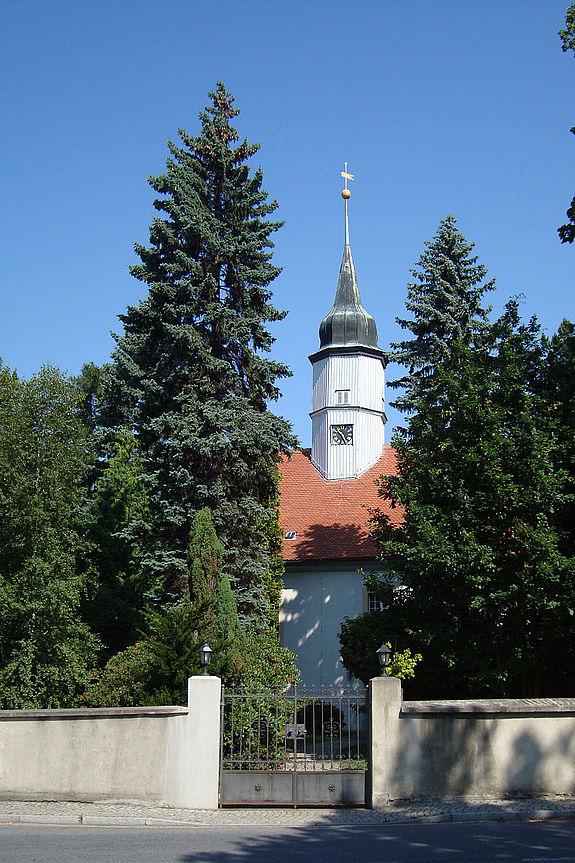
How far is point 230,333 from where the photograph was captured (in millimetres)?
21422

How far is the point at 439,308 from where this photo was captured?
26500 millimetres

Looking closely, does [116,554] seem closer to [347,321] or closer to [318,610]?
[318,610]

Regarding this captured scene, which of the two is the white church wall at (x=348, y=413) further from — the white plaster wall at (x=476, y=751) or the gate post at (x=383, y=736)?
the white plaster wall at (x=476, y=751)

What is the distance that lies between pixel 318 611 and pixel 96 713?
16.0 metres

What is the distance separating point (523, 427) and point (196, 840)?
1111 cm

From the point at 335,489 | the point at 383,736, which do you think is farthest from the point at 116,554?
the point at 383,736

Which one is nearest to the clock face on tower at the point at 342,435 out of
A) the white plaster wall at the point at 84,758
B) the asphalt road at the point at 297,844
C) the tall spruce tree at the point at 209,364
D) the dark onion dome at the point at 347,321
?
the dark onion dome at the point at 347,321

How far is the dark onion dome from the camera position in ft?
114

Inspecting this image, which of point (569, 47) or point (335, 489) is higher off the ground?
point (569, 47)

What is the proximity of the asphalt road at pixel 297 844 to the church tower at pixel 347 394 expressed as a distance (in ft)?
72.1

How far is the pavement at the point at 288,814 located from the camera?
12.1 meters

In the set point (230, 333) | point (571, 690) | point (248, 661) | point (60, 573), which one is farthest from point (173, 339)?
point (571, 690)

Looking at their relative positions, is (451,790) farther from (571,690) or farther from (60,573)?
(60,573)

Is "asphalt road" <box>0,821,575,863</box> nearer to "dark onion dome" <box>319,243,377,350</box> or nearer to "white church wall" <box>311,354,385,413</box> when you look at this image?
"white church wall" <box>311,354,385,413</box>
